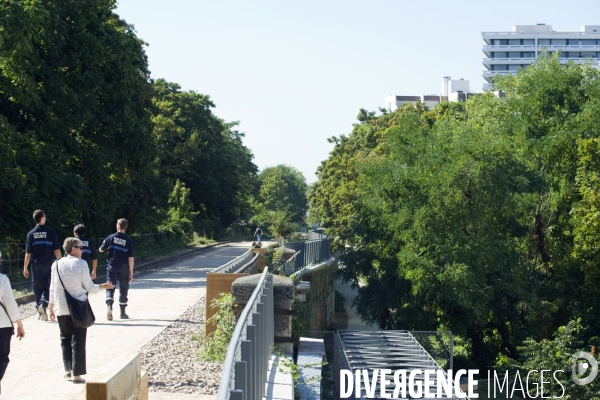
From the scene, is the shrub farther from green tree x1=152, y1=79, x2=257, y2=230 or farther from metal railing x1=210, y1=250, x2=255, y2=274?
green tree x1=152, y1=79, x2=257, y2=230

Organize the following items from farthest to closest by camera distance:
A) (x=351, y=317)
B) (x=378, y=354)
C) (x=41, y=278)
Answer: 1. (x=351, y=317)
2. (x=378, y=354)
3. (x=41, y=278)

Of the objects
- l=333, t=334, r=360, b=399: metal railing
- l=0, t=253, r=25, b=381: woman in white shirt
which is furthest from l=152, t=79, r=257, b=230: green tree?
l=0, t=253, r=25, b=381: woman in white shirt

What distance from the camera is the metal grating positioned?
20578mm

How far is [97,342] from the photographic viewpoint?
475 inches

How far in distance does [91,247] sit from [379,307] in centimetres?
1871

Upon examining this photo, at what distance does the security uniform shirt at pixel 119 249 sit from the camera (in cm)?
1422

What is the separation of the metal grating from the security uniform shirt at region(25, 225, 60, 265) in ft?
28.3

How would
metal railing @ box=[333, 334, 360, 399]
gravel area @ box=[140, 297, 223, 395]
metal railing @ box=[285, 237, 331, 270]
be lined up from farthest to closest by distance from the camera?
metal railing @ box=[285, 237, 331, 270], metal railing @ box=[333, 334, 360, 399], gravel area @ box=[140, 297, 223, 395]

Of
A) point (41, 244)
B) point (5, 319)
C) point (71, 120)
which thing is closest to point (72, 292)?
point (5, 319)

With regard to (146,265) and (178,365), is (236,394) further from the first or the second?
(146,265)

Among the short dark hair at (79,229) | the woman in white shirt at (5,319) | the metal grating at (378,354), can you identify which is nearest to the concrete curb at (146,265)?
the short dark hair at (79,229)

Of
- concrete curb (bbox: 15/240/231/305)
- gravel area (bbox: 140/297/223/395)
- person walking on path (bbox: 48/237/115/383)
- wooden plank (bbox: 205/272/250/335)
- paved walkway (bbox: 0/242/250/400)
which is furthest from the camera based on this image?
concrete curb (bbox: 15/240/231/305)

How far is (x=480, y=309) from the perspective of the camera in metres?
27.9

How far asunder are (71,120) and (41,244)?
17267 millimetres
